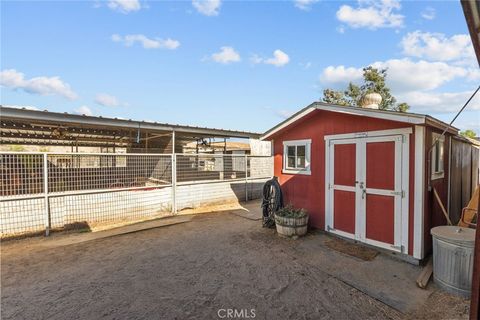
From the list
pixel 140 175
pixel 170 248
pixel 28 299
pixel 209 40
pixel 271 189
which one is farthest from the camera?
pixel 209 40

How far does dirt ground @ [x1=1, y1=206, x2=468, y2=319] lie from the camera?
254 centimetres

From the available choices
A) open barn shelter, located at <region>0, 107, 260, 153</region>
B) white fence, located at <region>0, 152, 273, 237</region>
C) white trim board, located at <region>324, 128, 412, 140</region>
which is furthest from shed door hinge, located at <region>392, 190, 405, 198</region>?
open barn shelter, located at <region>0, 107, 260, 153</region>

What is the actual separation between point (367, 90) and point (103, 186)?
59.9 ft

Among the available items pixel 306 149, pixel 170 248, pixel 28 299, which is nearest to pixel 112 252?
pixel 170 248

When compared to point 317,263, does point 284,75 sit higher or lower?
higher

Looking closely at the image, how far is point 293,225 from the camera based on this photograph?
4.83 m

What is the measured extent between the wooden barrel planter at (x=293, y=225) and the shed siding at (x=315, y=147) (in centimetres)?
45

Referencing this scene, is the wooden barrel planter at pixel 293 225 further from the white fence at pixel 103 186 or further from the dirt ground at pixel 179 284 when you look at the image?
the white fence at pixel 103 186

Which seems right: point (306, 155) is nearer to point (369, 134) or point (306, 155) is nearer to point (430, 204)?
point (369, 134)

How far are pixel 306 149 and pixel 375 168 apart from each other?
61.2 inches

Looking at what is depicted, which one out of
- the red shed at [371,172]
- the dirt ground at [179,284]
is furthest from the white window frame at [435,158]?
the dirt ground at [179,284]

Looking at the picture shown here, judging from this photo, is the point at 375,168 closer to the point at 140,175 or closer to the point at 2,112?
the point at 140,175

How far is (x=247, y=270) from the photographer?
3.51m

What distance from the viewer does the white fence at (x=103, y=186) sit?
473 centimetres
